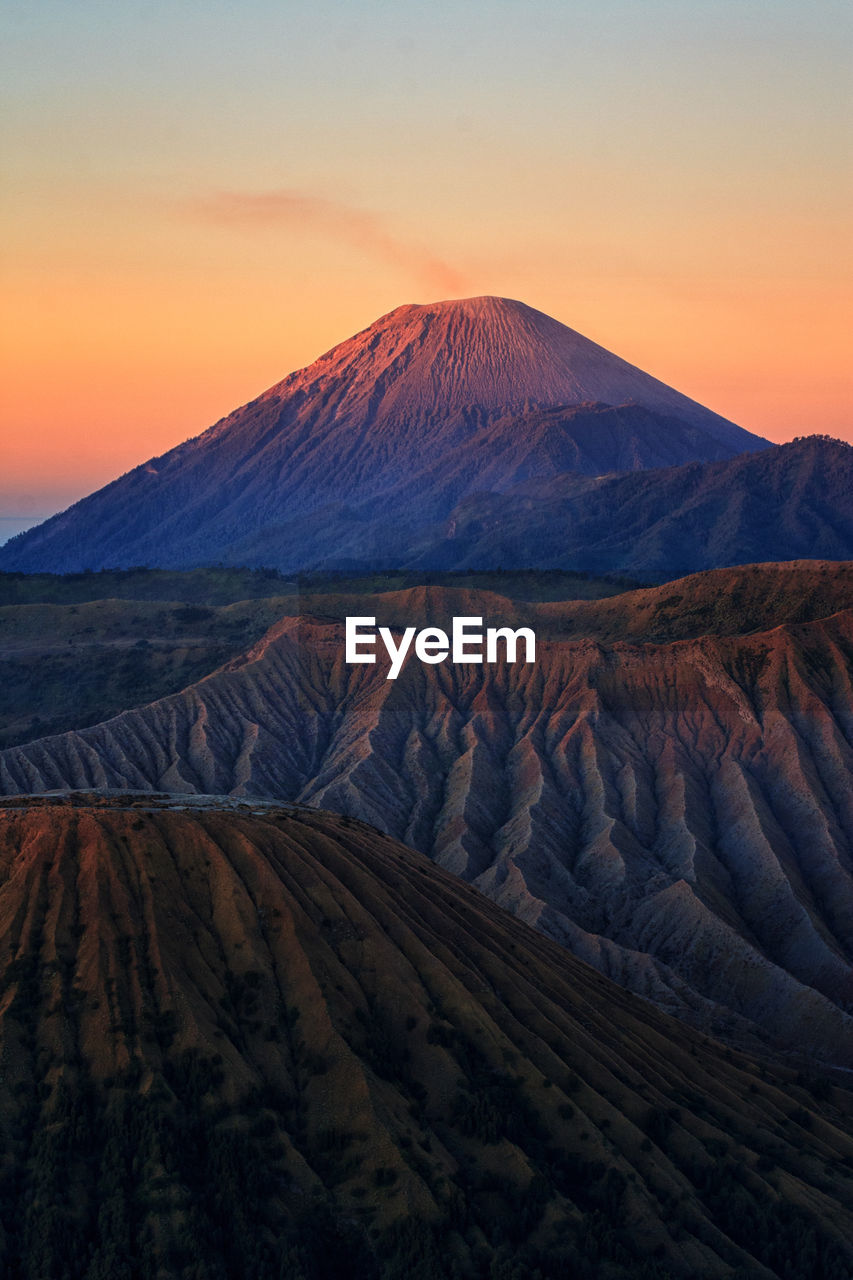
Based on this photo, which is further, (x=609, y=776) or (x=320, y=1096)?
(x=609, y=776)

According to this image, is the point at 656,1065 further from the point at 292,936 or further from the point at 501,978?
the point at 292,936

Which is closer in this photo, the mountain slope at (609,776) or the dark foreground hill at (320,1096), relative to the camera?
the dark foreground hill at (320,1096)

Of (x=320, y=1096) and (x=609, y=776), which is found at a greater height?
(x=609, y=776)

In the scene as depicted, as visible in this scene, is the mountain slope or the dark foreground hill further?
the mountain slope

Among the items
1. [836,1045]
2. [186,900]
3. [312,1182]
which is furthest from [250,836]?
[836,1045]
